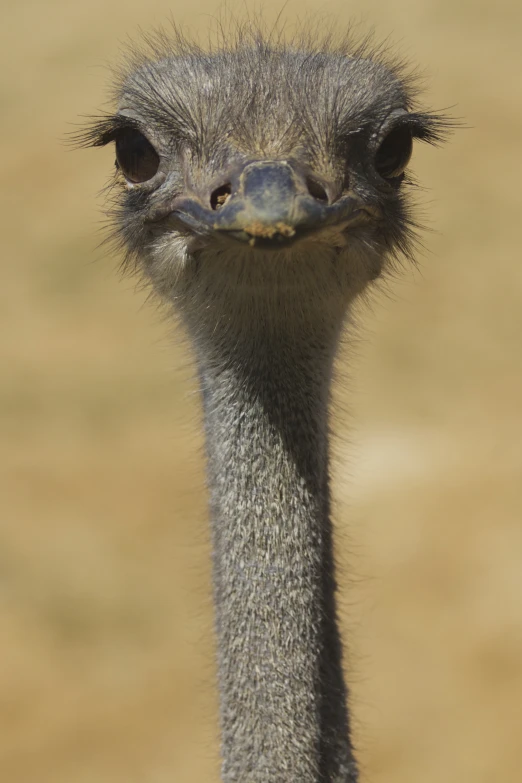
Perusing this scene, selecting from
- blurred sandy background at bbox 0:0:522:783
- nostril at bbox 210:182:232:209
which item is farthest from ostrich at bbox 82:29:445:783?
blurred sandy background at bbox 0:0:522:783

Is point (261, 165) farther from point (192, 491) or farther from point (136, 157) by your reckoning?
point (192, 491)

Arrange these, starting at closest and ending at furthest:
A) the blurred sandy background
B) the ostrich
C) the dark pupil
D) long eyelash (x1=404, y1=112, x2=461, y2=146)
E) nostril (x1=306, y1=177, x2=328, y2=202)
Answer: nostril (x1=306, y1=177, x2=328, y2=202) → the ostrich → the dark pupil → long eyelash (x1=404, y1=112, x2=461, y2=146) → the blurred sandy background

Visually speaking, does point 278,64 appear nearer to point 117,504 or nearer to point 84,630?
point 84,630

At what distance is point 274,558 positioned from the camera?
7.16ft

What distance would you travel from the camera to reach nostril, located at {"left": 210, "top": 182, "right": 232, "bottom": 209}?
1.99m

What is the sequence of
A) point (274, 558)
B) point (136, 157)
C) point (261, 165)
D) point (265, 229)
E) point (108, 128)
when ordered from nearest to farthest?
point (265, 229)
point (261, 165)
point (274, 558)
point (136, 157)
point (108, 128)

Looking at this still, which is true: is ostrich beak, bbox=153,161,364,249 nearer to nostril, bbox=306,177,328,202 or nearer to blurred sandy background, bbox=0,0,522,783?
nostril, bbox=306,177,328,202

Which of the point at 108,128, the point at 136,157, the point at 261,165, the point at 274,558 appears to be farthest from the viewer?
the point at 108,128

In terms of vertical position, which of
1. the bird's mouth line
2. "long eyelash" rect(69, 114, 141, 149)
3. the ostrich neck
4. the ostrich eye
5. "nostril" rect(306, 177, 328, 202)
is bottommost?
the ostrich neck

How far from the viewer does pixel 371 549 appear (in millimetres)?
6055

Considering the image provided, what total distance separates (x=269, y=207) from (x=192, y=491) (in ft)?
6.88

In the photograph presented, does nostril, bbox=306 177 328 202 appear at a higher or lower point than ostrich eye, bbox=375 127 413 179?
lower

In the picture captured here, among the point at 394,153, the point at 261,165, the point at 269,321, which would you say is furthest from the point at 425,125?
the point at 261,165

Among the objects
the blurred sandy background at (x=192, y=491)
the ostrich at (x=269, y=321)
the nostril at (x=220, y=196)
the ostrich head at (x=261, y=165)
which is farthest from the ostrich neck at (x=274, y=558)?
the blurred sandy background at (x=192, y=491)
